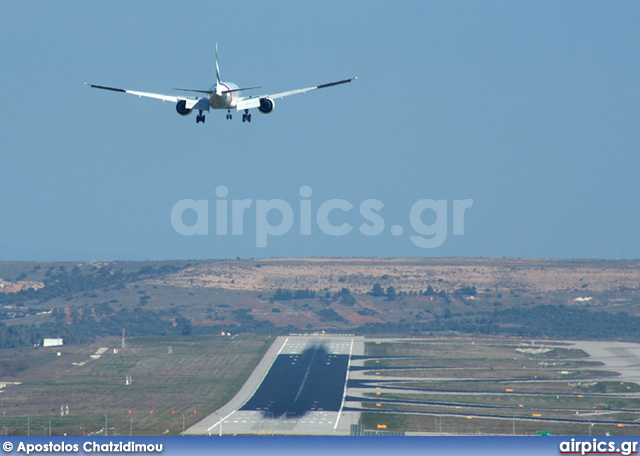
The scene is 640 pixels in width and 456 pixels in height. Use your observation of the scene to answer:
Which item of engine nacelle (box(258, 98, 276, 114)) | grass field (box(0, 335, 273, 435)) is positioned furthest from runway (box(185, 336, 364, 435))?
engine nacelle (box(258, 98, 276, 114))

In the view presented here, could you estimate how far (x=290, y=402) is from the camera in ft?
473

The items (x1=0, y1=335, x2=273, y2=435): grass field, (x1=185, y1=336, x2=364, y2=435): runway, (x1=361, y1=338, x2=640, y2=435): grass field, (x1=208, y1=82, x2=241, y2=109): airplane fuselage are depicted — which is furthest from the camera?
(x1=361, y1=338, x2=640, y2=435): grass field

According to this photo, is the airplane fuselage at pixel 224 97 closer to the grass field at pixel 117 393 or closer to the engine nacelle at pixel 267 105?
the engine nacelle at pixel 267 105

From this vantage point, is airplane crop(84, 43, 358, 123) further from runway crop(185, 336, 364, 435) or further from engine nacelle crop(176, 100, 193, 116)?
runway crop(185, 336, 364, 435)

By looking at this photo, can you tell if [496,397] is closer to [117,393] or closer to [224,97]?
[117,393]

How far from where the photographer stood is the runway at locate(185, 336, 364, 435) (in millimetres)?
121812

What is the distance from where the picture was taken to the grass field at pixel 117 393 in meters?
125

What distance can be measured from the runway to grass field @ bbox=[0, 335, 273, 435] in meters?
3.21

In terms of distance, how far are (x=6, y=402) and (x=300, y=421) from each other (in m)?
48.7

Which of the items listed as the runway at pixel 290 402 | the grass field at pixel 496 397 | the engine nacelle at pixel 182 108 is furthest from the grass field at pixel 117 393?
the engine nacelle at pixel 182 108

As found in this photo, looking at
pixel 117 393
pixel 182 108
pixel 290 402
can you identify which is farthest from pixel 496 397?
pixel 182 108

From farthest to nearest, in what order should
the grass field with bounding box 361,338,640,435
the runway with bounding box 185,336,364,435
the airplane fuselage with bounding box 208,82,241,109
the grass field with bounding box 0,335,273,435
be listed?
the grass field with bounding box 361,338,640,435 < the grass field with bounding box 0,335,273,435 < the runway with bounding box 185,336,364,435 < the airplane fuselage with bounding box 208,82,241,109

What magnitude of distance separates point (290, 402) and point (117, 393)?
31.3 meters

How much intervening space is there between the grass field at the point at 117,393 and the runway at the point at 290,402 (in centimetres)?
321
